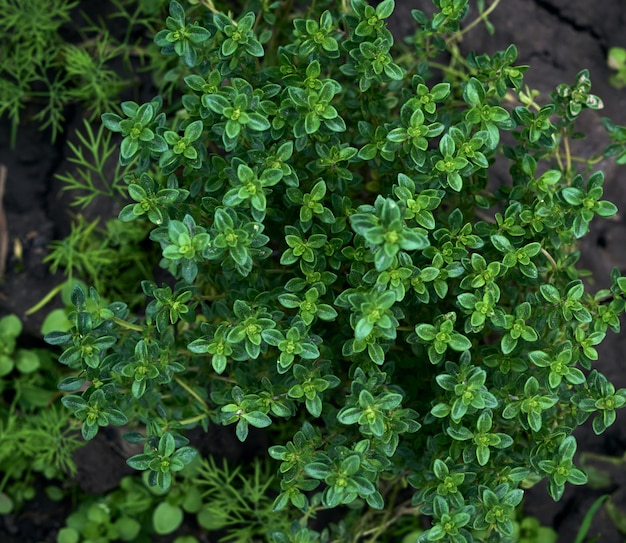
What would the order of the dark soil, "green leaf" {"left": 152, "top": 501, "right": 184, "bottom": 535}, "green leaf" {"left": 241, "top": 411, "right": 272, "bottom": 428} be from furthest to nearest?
the dark soil → "green leaf" {"left": 152, "top": 501, "right": 184, "bottom": 535} → "green leaf" {"left": 241, "top": 411, "right": 272, "bottom": 428}

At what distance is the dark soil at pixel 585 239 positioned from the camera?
3020 mm

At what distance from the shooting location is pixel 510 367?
2.11m

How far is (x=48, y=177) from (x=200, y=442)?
4.18 ft

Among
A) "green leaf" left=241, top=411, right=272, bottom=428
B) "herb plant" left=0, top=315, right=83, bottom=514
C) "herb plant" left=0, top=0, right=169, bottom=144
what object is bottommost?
"herb plant" left=0, top=315, right=83, bottom=514

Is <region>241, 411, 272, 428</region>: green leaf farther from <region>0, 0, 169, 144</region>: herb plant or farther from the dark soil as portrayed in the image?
<region>0, 0, 169, 144</region>: herb plant

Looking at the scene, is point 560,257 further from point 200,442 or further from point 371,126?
point 200,442

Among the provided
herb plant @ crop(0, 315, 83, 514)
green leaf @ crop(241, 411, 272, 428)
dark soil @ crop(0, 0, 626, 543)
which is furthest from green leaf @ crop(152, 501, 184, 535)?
green leaf @ crop(241, 411, 272, 428)

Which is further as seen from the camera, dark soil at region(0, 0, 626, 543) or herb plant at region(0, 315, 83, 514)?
dark soil at region(0, 0, 626, 543)

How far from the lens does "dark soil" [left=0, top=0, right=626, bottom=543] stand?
3020 mm

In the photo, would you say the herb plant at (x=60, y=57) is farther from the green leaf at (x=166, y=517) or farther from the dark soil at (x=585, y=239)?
the green leaf at (x=166, y=517)

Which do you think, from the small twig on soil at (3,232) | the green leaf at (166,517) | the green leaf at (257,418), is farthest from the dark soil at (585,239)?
the green leaf at (257,418)

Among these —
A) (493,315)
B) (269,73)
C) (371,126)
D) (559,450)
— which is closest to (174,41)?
(269,73)

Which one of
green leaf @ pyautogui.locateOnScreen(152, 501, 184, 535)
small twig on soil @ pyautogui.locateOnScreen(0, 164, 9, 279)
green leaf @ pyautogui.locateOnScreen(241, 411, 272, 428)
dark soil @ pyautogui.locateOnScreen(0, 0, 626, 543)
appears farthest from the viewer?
small twig on soil @ pyautogui.locateOnScreen(0, 164, 9, 279)

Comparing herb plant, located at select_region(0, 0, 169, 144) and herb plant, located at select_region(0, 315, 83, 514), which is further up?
herb plant, located at select_region(0, 0, 169, 144)
